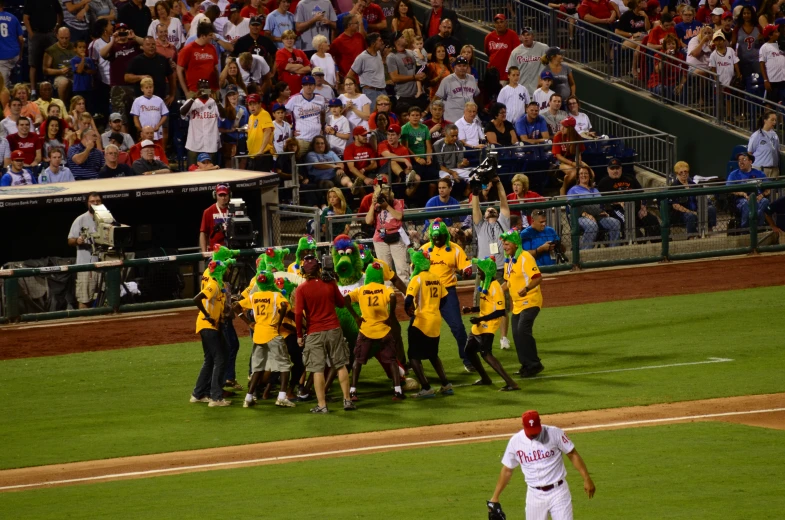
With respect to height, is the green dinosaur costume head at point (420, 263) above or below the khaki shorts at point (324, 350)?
above

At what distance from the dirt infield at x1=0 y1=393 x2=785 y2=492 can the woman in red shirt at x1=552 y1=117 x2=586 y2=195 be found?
9.59 m

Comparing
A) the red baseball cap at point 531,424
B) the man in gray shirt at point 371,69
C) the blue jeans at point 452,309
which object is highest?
the man in gray shirt at point 371,69

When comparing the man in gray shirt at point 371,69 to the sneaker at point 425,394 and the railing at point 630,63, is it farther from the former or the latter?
the sneaker at point 425,394

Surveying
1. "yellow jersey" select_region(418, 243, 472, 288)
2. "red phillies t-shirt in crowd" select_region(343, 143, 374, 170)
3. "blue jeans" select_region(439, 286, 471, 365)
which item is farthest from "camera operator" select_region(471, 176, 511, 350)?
"red phillies t-shirt in crowd" select_region(343, 143, 374, 170)

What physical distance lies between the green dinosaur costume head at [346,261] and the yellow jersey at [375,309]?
57 cm

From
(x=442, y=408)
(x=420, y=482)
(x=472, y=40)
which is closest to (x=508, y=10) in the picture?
(x=472, y=40)

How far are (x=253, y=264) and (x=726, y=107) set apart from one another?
36.9ft

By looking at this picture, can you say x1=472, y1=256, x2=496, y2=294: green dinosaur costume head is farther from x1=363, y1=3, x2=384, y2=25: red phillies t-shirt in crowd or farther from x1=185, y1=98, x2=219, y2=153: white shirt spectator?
x1=363, y1=3, x2=384, y2=25: red phillies t-shirt in crowd

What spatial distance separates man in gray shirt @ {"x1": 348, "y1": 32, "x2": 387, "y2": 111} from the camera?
23672mm

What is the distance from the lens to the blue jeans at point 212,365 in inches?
561

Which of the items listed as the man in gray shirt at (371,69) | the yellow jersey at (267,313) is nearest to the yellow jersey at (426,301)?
the yellow jersey at (267,313)

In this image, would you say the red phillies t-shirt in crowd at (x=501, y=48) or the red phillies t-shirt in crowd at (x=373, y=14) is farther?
the red phillies t-shirt in crowd at (x=373, y=14)

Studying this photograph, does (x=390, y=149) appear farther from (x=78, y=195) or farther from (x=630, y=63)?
(x=630, y=63)

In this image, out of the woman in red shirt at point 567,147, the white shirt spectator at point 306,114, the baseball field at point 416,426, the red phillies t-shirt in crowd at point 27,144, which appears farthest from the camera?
the woman in red shirt at point 567,147
